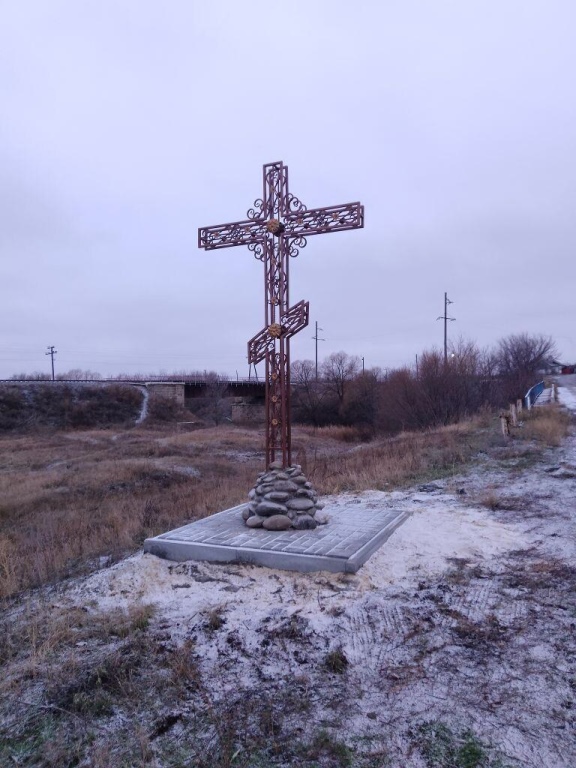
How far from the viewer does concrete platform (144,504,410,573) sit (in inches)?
206

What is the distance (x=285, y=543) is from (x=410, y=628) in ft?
6.18

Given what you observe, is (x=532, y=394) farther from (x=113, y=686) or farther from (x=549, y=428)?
(x=113, y=686)

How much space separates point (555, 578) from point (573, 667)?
160cm

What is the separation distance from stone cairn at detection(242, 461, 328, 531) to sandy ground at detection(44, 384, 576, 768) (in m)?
0.95

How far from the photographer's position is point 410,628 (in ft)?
13.4

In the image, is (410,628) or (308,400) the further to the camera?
(308,400)

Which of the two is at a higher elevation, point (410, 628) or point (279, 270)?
point (279, 270)

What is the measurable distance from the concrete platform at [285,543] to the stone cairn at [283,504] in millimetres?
105

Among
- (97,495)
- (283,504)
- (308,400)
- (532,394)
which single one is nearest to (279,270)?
(283,504)

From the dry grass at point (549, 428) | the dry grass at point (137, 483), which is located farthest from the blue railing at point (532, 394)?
the dry grass at point (549, 428)

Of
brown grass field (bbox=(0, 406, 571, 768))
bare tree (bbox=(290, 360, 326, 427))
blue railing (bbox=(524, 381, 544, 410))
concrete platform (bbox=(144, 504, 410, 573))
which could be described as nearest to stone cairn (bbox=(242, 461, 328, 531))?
concrete platform (bbox=(144, 504, 410, 573))

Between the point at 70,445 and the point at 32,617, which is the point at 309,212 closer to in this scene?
the point at 32,617

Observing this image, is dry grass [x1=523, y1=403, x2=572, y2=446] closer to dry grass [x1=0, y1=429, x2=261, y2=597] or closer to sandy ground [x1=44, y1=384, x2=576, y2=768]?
dry grass [x1=0, y1=429, x2=261, y2=597]

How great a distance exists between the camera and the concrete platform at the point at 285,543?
523 centimetres
